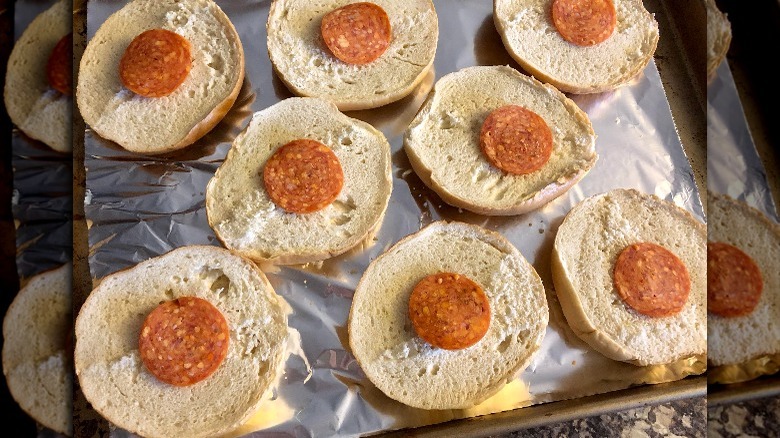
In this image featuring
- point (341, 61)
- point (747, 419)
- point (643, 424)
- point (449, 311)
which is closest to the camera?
point (747, 419)

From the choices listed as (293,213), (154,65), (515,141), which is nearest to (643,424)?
(515,141)

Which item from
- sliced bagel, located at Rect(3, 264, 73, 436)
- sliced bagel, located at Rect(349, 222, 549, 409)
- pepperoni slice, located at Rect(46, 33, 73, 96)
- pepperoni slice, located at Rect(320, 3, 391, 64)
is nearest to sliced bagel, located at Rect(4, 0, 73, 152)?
pepperoni slice, located at Rect(46, 33, 73, 96)

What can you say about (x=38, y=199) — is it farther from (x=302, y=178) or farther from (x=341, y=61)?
(x=341, y=61)

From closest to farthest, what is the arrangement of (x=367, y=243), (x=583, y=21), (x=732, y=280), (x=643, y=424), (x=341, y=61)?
(x=732, y=280), (x=643, y=424), (x=367, y=243), (x=341, y=61), (x=583, y=21)

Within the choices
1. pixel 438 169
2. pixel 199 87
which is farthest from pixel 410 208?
pixel 199 87

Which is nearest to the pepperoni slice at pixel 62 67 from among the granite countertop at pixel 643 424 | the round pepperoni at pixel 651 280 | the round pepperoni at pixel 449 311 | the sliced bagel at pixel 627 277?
the round pepperoni at pixel 449 311

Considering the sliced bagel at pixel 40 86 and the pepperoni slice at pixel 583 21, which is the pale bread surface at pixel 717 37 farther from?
the sliced bagel at pixel 40 86

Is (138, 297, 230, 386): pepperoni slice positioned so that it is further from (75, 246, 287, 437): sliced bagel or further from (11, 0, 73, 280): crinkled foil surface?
(11, 0, 73, 280): crinkled foil surface
